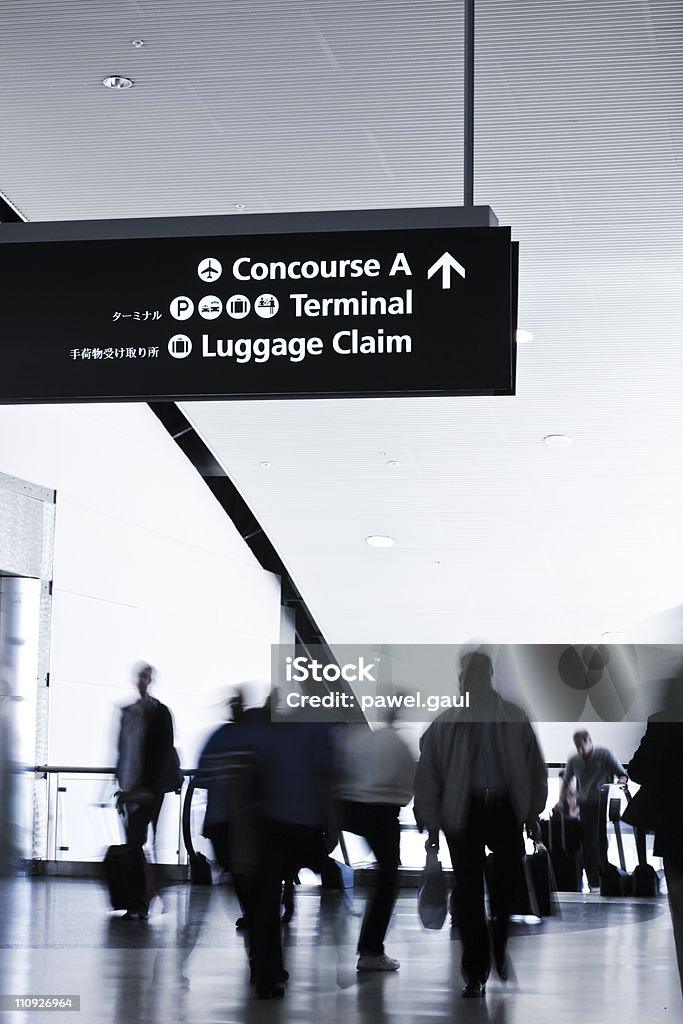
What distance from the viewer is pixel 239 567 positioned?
16125mm

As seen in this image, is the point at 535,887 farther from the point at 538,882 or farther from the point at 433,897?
the point at 433,897

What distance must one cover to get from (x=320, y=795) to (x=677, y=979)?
1951 millimetres

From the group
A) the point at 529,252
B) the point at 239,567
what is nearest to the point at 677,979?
the point at 529,252

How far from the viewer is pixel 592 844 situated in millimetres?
9039

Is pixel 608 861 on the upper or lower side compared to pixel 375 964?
upper

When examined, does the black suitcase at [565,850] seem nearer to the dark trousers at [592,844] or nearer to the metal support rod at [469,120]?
the dark trousers at [592,844]

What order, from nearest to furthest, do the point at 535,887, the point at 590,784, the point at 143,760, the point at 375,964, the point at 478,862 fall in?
the point at 478,862
the point at 375,964
the point at 143,760
the point at 535,887
the point at 590,784

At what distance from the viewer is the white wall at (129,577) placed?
37.3 ft

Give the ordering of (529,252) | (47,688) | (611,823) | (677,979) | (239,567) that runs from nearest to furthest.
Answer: (677,979), (529,252), (611,823), (47,688), (239,567)

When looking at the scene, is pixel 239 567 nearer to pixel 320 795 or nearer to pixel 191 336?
pixel 320 795

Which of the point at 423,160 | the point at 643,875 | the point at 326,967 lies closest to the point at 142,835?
the point at 326,967

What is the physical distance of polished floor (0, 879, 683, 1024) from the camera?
5.23 metres

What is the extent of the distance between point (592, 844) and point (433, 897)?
211 centimetres

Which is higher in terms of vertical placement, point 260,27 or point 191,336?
point 260,27
